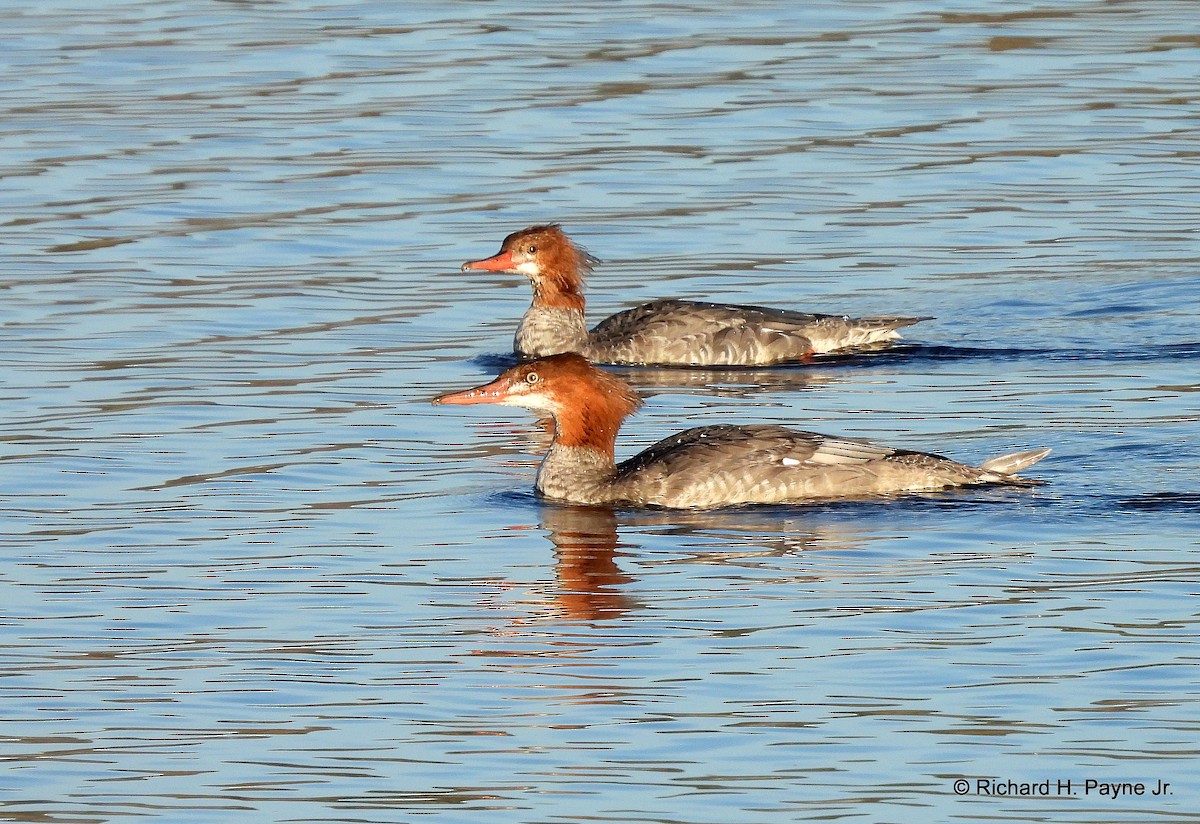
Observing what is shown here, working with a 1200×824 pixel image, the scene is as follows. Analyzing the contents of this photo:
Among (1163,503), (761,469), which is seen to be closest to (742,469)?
(761,469)

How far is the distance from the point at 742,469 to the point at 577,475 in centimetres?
100

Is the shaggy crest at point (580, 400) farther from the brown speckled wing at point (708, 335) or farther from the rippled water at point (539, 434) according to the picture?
the brown speckled wing at point (708, 335)

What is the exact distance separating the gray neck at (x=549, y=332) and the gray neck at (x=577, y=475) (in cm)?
422

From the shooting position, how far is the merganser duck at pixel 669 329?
18250mm

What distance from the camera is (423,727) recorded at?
9.95 meters

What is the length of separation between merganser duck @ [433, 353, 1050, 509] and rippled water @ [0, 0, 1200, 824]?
0.61ft

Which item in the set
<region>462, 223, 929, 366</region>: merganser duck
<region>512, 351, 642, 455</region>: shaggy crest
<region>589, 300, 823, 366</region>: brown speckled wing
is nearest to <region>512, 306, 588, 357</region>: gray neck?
<region>462, 223, 929, 366</region>: merganser duck

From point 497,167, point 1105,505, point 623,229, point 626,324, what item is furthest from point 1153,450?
point 497,167

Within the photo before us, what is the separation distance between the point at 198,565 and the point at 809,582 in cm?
301

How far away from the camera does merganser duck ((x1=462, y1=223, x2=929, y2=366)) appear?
1825cm

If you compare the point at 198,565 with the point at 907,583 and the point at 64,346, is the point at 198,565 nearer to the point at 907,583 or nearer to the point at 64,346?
the point at 907,583

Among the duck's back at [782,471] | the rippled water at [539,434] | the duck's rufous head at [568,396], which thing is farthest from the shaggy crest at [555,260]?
the duck's back at [782,471]

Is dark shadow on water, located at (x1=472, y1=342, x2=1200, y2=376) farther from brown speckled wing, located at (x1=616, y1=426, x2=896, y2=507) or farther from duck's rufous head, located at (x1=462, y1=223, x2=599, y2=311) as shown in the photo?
brown speckled wing, located at (x1=616, y1=426, x2=896, y2=507)

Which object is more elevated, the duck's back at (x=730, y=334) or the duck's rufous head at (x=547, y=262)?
the duck's rufous head at (x=547, y=262)
